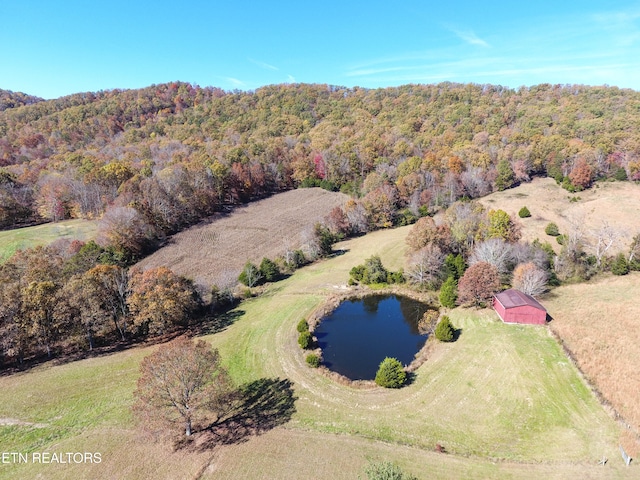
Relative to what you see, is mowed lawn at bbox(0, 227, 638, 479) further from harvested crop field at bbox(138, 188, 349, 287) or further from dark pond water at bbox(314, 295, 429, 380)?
harvested crop field at bbox(138, 188, 349, 287)

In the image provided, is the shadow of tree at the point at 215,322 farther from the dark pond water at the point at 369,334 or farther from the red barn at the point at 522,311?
the red barn at the point at 522,311

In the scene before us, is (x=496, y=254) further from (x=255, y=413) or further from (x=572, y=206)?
(x=572, y=206)

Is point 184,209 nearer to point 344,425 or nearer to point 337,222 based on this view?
point 337,222

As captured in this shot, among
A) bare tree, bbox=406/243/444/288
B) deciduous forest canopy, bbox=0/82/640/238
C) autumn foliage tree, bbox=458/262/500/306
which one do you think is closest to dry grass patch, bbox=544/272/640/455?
autumn foliage tree, bbox=458/262/500/306

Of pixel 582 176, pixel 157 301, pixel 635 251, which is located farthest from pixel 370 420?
pixel 582 176

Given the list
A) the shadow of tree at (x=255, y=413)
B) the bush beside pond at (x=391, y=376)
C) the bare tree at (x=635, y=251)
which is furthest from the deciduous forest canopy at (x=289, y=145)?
the bush beside pond at (x=391, y=376)

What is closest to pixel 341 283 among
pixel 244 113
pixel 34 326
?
pixel 34 326

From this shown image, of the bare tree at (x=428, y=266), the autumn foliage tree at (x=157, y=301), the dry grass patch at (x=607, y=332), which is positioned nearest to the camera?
the dry grass patch at (x=607, y=332)
